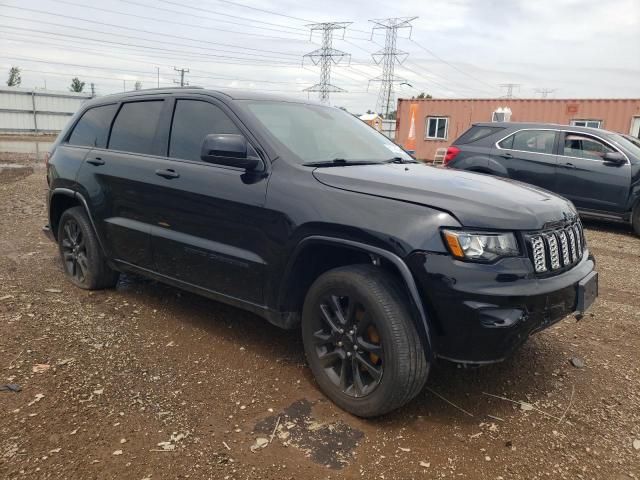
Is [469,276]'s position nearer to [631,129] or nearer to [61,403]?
[61,403]

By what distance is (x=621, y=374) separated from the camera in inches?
139

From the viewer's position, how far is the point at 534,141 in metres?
8.91

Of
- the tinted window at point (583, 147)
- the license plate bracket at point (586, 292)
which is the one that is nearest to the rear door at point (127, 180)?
the license plate bracket at point (586, 292)

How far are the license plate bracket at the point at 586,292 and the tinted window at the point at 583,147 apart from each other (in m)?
6.16

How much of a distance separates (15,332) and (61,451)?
1656mm

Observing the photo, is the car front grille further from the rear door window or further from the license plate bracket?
the rear door window

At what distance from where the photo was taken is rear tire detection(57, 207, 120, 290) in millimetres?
4625

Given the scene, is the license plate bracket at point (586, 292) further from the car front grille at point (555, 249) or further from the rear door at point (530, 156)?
the rear door at point (530, 156)

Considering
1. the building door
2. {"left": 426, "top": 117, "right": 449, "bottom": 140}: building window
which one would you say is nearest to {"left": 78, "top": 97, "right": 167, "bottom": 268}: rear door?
the building door

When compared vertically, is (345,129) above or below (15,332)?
above

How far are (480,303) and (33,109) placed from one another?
35.1 meters

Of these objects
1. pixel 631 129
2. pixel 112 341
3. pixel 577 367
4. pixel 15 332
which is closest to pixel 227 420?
pixel 112 341

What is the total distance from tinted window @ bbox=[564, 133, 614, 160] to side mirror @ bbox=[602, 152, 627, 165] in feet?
0.35

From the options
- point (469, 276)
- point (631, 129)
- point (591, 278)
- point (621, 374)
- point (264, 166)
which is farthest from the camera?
point (631, 129)
